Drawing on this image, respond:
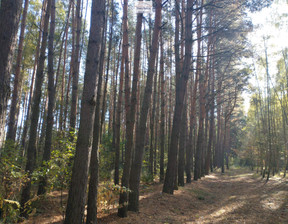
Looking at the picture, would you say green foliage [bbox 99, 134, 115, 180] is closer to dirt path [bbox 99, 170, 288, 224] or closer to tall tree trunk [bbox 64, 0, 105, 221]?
dirt path [bbox 99, 170, 288, 224]

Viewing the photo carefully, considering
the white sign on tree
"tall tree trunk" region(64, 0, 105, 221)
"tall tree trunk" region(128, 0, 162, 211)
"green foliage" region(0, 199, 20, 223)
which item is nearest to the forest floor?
"tall tree trunk" region(128, 0, 162, 211)

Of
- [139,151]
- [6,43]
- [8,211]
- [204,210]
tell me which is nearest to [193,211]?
[204,210]

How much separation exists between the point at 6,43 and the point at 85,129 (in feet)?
5.50

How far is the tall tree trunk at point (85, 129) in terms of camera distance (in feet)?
11.7

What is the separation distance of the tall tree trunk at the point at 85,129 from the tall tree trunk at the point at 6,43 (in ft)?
3.84

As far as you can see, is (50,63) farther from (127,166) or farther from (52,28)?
(127,166)

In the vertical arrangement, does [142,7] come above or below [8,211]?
above

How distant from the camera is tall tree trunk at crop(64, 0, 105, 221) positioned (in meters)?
3.57

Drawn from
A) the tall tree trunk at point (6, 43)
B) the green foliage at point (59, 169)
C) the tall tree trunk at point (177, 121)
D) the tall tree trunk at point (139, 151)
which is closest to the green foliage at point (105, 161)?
the tall tree trunk at point (139, 151)

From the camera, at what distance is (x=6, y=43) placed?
2848 mm

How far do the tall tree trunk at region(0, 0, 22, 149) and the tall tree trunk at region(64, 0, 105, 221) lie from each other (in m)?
1.17

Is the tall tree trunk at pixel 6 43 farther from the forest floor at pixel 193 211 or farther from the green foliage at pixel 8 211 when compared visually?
the forest floor at pixel 193 211

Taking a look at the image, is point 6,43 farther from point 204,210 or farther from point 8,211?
point 204,210

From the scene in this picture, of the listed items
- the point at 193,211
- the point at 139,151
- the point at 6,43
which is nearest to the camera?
the point at 6,43
